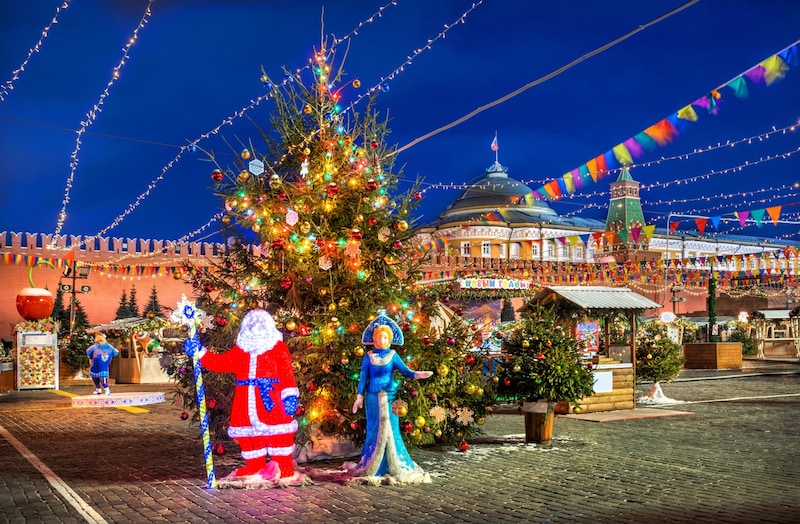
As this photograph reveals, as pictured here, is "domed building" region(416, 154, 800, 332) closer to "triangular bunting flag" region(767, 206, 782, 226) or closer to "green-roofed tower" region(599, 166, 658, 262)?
"green-roofed tower" region(599, 166, 658, 262)

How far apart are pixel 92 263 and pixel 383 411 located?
21827 millimetres

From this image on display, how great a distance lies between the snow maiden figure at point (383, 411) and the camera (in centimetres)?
755

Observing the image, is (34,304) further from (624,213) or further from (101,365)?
(624,213)

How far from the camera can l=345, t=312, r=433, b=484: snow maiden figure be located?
7551 mm

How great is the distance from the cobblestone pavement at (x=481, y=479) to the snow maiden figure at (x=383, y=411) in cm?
25

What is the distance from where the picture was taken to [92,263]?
87.7ft

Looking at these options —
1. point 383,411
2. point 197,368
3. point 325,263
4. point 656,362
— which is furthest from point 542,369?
point 656,362

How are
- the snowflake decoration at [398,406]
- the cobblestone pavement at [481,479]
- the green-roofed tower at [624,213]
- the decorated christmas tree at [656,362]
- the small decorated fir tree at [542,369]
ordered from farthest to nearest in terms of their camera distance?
the green-roofed tower at [624,213] < the decorated christmas tree at [656,362] < the small decorated fir tree at [542,369] < the snowflake decoration at [398,406] < the cobblestone pavement at [481,479]

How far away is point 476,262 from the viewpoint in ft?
109

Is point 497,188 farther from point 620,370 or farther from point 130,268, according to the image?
point 620,370

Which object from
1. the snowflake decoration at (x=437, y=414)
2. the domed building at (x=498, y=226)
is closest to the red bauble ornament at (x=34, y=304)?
the snowflake decoration at (x=437, y=414)

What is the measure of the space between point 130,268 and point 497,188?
32197 mm

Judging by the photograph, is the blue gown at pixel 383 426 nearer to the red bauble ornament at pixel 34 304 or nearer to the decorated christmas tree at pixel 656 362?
the decorated christmas tree at pixel 656 362

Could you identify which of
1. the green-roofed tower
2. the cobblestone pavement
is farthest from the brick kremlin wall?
the green-roofed tower
